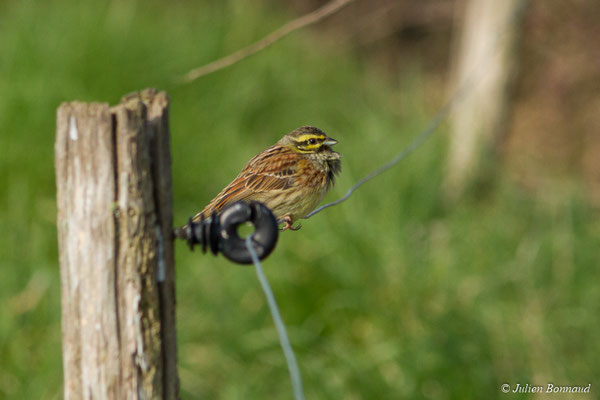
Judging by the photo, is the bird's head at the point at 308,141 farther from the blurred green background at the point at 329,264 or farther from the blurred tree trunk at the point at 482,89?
the blurred tree trunk at the point at 482,89

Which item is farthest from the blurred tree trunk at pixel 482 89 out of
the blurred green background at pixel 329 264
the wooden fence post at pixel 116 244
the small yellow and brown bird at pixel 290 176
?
the wooden fence post at pixel 116 244

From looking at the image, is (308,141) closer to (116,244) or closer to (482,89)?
(116,244)

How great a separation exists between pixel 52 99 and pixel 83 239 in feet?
15.5

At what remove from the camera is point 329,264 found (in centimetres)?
539

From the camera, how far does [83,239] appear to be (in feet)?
6.01

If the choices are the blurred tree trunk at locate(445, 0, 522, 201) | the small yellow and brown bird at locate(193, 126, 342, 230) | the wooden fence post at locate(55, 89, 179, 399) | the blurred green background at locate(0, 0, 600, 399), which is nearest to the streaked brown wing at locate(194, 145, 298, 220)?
the small yellow and brown bird at locate(193, 126, 342, 230)

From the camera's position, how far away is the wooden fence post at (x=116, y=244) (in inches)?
70.1

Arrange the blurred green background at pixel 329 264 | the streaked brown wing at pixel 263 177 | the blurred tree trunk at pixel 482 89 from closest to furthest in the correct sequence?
1. the streaked brown wing at pixel 263 177
2. the blurred green background at pixel 329 264
3. the blurred tree trunk at pixel 482 89

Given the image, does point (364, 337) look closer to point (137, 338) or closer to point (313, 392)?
point (313, 392)

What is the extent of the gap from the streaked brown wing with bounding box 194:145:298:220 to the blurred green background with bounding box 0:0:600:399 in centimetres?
305

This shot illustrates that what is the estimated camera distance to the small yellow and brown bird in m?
1.78

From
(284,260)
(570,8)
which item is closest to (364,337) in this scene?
(284,260)

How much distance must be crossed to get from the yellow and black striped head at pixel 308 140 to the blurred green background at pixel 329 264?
10.3 feet

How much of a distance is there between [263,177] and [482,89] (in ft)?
20.1
